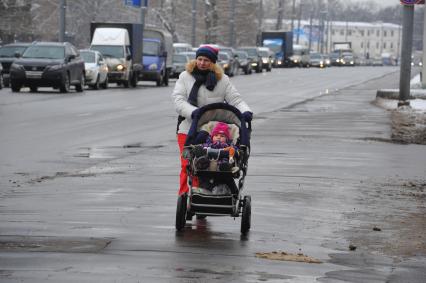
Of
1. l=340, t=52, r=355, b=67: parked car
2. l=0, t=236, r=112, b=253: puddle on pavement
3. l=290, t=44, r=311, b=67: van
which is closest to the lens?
l=0, t=236, r=112, b=253: puddle on pavement

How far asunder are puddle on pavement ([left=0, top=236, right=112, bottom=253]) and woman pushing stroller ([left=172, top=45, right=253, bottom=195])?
1.49 m

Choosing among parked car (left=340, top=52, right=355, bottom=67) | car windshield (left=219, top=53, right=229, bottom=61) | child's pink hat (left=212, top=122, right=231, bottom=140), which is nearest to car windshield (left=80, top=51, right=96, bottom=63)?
car windshield (left=219, top=53, right=229, bottom=61)

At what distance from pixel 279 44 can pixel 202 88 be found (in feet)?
349

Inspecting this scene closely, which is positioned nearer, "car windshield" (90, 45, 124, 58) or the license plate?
the license plate

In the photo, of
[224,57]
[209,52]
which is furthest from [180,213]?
[224,57]

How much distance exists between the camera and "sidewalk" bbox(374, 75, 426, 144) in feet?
81.4

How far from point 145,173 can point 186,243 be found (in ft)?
20.6

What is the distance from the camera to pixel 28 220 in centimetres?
Result: 1146

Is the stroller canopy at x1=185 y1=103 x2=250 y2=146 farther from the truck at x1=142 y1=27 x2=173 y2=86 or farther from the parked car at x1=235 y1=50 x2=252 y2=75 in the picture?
the parked car at x1=235 y1=50 x2=252 y2=75

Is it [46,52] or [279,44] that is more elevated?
[46,52]

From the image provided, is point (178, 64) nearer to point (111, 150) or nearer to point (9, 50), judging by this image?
point (9, 50)

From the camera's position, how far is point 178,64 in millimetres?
67688

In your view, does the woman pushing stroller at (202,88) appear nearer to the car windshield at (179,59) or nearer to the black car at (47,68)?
the black car at (47,68)

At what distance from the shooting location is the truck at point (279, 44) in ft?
383
